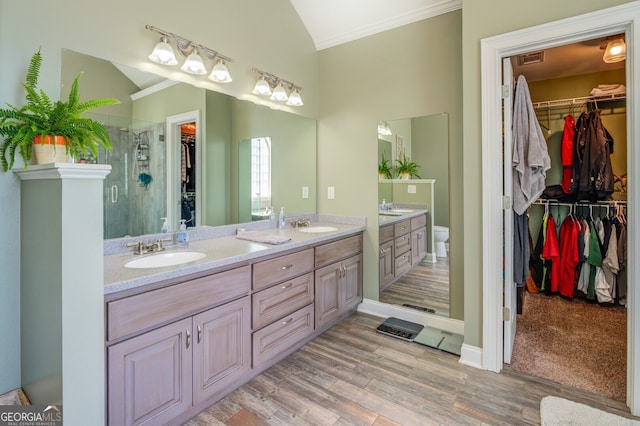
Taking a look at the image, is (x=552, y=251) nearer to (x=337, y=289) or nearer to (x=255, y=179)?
(x=337, y=289)

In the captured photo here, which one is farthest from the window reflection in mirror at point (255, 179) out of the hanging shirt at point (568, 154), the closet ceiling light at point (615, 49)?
the hanging shirt at point (568, 154)

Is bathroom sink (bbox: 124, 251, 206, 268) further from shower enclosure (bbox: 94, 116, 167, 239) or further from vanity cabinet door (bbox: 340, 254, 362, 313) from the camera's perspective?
vanity cabinet door (bbox: 340, 254, 362, 313)

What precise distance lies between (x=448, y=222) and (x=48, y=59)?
9.18ft

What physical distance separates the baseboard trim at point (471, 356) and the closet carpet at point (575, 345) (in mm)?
232

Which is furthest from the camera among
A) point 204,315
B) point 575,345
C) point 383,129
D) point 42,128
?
point 383,129

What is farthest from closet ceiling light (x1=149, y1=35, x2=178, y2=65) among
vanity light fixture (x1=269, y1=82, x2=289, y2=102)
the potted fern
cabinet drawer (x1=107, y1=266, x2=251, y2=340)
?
cabinet drawer (x1=107, y1=266, x2=251, y2=340)

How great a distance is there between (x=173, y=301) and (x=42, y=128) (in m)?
0.94

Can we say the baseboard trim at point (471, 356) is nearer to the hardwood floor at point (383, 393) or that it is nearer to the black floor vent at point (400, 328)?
the hardwood floor at point (383, 393)

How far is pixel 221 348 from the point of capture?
5.83 ft

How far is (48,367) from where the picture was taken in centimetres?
129

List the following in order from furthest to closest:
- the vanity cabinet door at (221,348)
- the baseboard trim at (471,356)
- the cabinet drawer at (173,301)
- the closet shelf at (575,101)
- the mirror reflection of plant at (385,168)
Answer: the closet shelf at (575,101), the mirror reflection of plant at (385,168), the baseboard trim at (471,356), the vanity cabinet door at (221,348), the cabinet drawer at (173,301)

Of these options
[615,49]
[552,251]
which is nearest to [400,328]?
[552,251]

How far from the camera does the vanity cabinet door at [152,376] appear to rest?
4.42 feet

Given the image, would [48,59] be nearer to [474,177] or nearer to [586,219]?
[474,177]
